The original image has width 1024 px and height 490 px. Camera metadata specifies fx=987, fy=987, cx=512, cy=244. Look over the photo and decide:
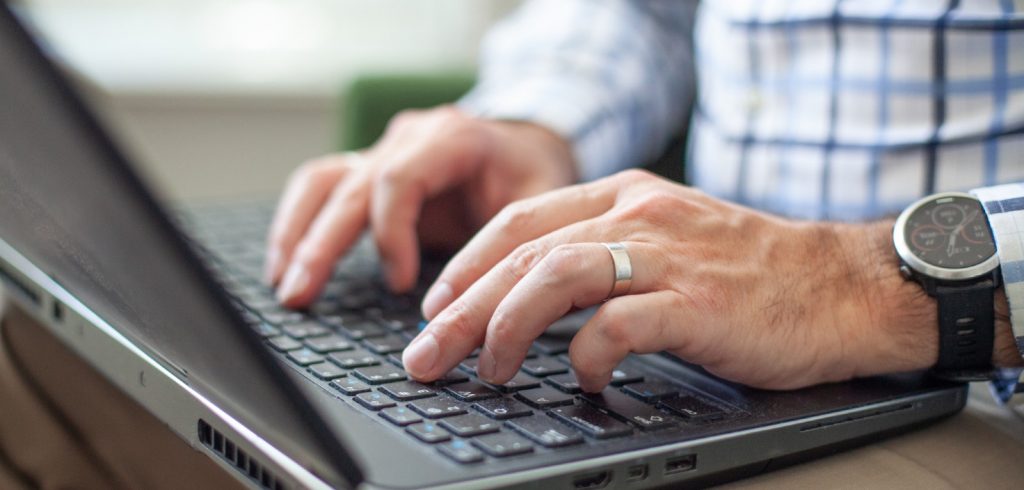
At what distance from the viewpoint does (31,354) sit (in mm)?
722

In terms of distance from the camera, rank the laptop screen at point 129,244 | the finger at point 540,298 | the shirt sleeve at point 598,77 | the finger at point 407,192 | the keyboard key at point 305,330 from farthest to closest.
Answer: the shirt sleeve at point 598,77, the finger at point 407,192, the keyboard key at point 305,330, the finger at point 540,298, the laptop screen at point 129,244

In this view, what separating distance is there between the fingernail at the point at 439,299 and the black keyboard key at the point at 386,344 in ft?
0.09

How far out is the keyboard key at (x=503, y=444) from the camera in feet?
1.36

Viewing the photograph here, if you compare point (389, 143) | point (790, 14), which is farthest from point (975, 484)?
point (389, 143)

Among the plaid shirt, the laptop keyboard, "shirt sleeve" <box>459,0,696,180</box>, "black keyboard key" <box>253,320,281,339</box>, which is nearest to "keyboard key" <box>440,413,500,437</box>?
the laptop keyboard

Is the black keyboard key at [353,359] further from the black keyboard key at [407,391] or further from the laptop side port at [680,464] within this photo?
the laptop side port at [680,464]

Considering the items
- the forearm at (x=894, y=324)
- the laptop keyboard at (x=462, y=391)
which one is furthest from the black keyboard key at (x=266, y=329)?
the forearm at (x=894, y=324)

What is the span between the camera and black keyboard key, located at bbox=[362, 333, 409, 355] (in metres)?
0.59

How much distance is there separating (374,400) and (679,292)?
0.55 ft

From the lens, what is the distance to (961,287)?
1.85 feet

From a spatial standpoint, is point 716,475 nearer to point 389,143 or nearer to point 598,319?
point 598,319

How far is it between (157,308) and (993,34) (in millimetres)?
609

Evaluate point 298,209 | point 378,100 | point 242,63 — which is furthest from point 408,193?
point 242,63

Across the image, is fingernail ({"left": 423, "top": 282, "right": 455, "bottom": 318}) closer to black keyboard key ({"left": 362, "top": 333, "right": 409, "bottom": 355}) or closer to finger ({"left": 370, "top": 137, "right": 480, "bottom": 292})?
black keyboard key ({"left": 362, "top": 333, "right": 409, "bottom": 355})
